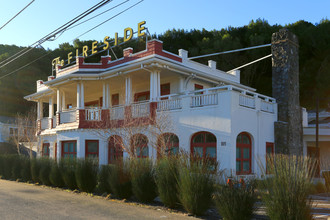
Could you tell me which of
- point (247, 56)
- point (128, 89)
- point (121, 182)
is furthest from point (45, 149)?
point (247, 56)

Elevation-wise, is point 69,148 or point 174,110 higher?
point 174,110

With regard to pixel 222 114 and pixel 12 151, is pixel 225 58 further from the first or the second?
pixel 12 151

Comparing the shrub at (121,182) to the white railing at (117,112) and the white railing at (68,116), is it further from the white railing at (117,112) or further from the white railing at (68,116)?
the white railing at (68,116)

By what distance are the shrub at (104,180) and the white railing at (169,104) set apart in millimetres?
4965

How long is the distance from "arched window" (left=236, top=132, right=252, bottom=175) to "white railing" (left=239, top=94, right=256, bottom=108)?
1364 mm

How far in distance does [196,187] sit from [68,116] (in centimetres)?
1451

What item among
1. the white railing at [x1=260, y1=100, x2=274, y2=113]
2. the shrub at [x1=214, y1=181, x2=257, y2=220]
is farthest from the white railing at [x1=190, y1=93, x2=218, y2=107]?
the shrub at [x1=214, y1=181, x2=257, y2=220]

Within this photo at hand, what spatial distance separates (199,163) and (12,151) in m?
33.5

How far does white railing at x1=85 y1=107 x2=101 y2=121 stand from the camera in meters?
20.2

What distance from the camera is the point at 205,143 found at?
50.6 ft

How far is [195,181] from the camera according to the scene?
30.3ft

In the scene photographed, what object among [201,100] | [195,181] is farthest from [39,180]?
[195,181]

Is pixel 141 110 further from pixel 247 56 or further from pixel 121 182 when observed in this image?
pixel 247 56

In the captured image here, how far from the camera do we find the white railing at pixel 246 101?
15.2 meters
